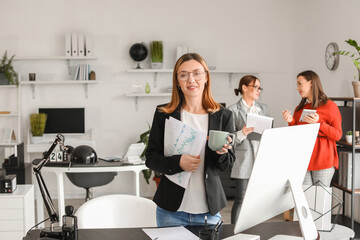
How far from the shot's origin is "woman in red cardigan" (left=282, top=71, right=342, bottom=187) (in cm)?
370

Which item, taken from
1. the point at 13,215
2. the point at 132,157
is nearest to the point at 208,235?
the point at 13,215

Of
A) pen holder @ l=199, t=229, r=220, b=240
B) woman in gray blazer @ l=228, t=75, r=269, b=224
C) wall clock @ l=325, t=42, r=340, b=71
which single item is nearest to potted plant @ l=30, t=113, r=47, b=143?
woman in gray blazer @ l=228, t=75, r=269, b=224

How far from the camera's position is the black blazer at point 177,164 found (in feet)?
6.42

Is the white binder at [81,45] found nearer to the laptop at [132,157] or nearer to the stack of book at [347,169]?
the laptop at [132,157]

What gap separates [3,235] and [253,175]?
8.24ft

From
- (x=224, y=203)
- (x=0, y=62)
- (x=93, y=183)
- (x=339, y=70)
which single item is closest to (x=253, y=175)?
(x=224, y=203)

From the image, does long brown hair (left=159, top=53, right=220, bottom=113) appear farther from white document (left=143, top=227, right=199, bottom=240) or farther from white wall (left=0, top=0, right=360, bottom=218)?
white wall (left=0, top=0, right=360, bottom=218)

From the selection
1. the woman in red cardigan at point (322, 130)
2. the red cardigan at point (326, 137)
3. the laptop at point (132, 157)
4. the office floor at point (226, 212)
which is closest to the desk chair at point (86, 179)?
the laptop at point (132, 157)

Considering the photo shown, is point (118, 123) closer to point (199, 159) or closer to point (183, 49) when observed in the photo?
point (183, 49)

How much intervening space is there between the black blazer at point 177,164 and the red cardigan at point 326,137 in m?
1.88

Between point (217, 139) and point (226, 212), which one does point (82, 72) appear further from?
point (217, 139)

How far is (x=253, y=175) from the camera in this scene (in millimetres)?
1430

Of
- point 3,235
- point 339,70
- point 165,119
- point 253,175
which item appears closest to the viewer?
point 253,175

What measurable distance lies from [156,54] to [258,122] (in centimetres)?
272
